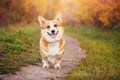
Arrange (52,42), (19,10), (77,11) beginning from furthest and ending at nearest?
(19,10) → (77,11) → (52,42)

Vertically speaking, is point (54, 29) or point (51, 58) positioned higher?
point (54, 29)

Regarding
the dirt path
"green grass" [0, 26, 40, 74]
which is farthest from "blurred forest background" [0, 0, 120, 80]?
the dirt path

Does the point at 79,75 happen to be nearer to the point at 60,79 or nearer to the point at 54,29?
the point at 60,79

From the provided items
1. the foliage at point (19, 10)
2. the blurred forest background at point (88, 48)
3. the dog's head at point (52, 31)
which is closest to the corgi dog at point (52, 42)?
the dog's head at point (52, 31)

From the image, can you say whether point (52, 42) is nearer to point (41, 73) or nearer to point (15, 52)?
point (41, 73)

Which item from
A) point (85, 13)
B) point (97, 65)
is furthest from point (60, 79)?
point (85, 13)

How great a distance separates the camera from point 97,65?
27.3ft

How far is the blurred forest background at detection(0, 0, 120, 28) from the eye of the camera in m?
16.8

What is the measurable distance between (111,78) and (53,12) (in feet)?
102

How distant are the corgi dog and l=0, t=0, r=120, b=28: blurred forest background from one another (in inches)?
321

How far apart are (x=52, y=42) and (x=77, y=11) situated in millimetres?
16036

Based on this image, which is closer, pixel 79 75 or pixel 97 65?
pixel 79 75

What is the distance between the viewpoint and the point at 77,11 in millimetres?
24016

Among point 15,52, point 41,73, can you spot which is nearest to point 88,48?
point 15,52
